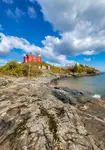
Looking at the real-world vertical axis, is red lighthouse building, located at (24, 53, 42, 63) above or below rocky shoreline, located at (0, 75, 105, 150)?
above

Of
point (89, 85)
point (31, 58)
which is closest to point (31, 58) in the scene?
point (31, 58)

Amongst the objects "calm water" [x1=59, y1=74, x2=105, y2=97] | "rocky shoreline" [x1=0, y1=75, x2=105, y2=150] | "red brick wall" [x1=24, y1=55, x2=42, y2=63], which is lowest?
"calm water" [x1=59, y1=74, x2=105, y2=97]

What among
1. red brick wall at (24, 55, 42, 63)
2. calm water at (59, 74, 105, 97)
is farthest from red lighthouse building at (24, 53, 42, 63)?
calm water at (59, 74, 105, 97)

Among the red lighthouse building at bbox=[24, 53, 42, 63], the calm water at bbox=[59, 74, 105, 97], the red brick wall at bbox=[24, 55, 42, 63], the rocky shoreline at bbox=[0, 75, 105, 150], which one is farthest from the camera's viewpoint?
the red brick wall at bbox=[24, 55, 42, 63]

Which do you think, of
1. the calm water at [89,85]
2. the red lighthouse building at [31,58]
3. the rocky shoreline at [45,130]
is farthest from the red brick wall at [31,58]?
the rocky shoreline at [45,130]

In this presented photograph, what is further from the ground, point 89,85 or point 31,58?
point 31,58

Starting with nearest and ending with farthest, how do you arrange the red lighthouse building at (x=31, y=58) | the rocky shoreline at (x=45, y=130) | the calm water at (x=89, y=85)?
the rocky shoreline at (x=45, y=130) < the calm water at (x=89, y=85) < the red lighthouse building at (x=31, y=58)

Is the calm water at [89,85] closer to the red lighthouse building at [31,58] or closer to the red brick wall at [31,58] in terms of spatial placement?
the red lighthouse building at [31,58]

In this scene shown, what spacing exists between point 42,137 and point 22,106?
6853 millimetres

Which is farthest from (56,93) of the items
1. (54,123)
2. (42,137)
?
(42,137)

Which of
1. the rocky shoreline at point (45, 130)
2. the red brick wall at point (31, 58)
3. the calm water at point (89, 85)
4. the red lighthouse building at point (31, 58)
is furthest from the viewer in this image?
the red brick wall at point (31, 58)

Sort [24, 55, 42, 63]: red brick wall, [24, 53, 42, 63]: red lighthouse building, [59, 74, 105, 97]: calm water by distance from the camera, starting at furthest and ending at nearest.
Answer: [24, 55, 42, 63]: red brick wall, [24, 53, 42, 63]: red lighthouse building, [59, 74, 105, 97]: calm water

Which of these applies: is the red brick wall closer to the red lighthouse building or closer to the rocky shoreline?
the red lighthouse building

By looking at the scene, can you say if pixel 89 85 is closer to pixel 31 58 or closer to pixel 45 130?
pixel 45 130
